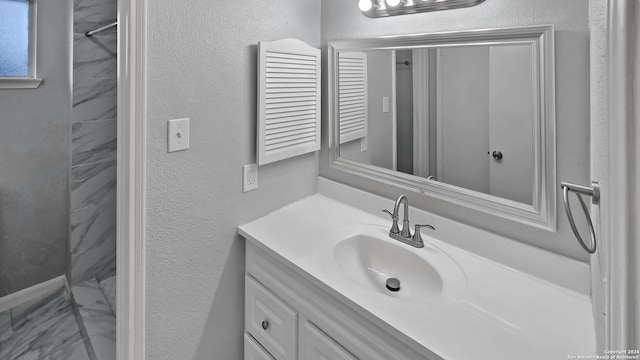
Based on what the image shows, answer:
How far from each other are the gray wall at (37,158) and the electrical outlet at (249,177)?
146 cm

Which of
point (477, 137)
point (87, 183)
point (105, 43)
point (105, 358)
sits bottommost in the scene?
point (105, 358)

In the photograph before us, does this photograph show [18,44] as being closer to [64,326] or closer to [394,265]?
[64,326]

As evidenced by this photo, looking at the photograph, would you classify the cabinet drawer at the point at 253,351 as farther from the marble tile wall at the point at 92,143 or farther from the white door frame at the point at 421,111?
the marble tile wall at the point at 92,143

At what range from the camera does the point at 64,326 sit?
6.28 feet

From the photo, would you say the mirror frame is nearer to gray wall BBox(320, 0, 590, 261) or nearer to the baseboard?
gray wall BBox(320, 0, 590, 261)

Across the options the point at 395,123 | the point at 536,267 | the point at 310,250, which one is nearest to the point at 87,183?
the point at 310,250

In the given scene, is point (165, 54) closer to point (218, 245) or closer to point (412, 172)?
point (218, 245)

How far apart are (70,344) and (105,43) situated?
1.80 metres

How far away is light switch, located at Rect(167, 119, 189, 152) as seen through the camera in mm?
1138

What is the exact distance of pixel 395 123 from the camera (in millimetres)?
1459

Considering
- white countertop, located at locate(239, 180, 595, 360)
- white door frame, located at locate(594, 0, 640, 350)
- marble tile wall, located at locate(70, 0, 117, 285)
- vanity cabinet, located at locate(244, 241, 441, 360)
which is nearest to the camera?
white door frame, located at locate(594, 0, 640, 350)

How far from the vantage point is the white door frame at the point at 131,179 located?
3.37ft

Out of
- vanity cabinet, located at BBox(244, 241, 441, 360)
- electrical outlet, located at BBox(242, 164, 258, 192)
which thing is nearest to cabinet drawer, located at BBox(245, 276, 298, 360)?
vanity cabinet, located at BBox(244, 241, 441, 360)

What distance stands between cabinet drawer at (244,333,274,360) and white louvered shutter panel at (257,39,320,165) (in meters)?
0.74
